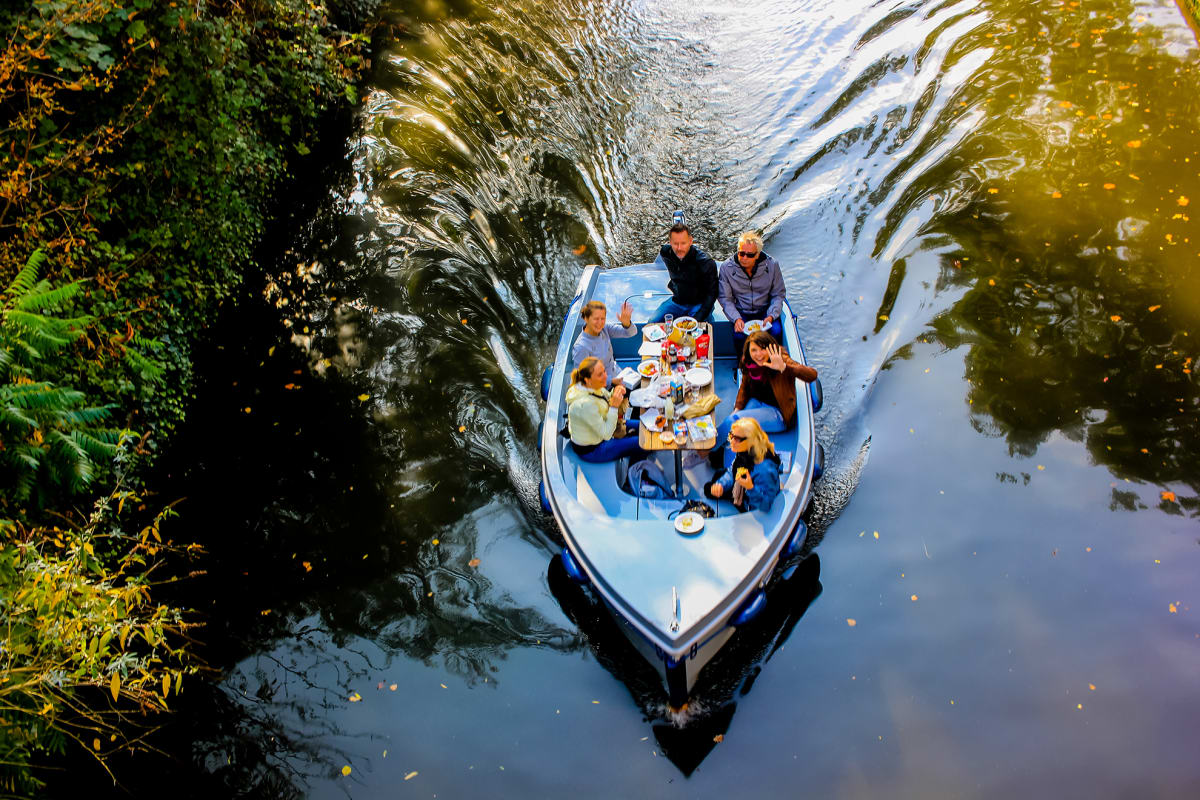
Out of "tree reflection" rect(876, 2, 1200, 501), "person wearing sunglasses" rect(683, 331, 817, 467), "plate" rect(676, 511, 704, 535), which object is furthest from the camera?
"tree reflection" rect(876, 2, 1200, 501)

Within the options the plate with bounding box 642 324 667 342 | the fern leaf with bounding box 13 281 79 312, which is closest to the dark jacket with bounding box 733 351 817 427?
the plate with bounding box 642 324 667 342

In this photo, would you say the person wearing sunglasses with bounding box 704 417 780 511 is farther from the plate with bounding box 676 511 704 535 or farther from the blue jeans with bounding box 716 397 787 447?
the blue jeans with bounding box 716 397 787 447

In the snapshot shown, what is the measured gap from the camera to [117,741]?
6.41 meters

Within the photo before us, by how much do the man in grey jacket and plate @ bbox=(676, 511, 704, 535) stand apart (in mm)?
2386

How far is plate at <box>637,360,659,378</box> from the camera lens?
277 inches

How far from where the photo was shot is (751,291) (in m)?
7.60

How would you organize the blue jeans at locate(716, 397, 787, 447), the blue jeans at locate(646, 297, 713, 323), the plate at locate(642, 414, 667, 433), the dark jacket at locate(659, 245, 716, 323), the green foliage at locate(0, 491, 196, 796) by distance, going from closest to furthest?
the green foliage at locate(0, 491, 196, 796)
the plate at locate(642, 414, 667, 433)
the blue jeans at locate(716, 397, 787, 447)
the dark jacket at locate(659, 245, 716, 323)
the blue jeans at locate(646, 297, 713, 323)

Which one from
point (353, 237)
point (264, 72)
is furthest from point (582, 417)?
point (264, 72)

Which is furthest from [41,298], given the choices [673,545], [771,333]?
[771,333]

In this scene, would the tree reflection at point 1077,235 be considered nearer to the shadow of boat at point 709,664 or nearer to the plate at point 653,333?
the shadow of boat at point 709,664

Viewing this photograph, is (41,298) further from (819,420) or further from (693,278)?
(819,420)

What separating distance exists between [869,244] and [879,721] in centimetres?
721

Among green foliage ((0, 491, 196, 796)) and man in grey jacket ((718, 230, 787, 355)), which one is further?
man in grey jacket ((718, 230, 787, 355))

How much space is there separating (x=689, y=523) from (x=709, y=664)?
1438 millimetres
